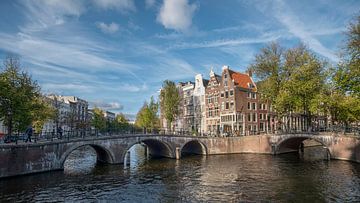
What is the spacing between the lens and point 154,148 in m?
50.3

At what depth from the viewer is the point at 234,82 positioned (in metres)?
59.9

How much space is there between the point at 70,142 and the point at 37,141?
344 cm

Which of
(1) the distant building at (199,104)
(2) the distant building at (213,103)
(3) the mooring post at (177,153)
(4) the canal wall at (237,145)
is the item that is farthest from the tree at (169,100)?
(3) the mooring post at (177,153)

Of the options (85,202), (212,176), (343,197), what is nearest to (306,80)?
(212,176)

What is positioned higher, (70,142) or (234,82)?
(234,82)

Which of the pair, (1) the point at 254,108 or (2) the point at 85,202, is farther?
(1) the point at 254,108

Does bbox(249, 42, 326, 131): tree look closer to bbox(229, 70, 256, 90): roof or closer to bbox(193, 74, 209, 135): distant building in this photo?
bbox(229, 70, 256, 90): roof

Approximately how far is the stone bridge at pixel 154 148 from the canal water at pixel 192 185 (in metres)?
1.61

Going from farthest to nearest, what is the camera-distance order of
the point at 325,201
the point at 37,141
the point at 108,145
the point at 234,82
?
1. the point at 234,82
2. the point at 108,145
3. the point at 37,141
4. the point at 325,201

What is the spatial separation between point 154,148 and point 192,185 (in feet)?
89.1

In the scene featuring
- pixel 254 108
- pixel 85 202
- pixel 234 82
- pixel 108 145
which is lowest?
pixel 85 202

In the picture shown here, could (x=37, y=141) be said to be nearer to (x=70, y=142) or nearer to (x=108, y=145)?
(x=70, y=142)

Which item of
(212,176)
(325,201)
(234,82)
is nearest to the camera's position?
(325,201)

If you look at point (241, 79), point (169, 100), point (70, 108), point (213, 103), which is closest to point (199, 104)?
point (213, 103)
